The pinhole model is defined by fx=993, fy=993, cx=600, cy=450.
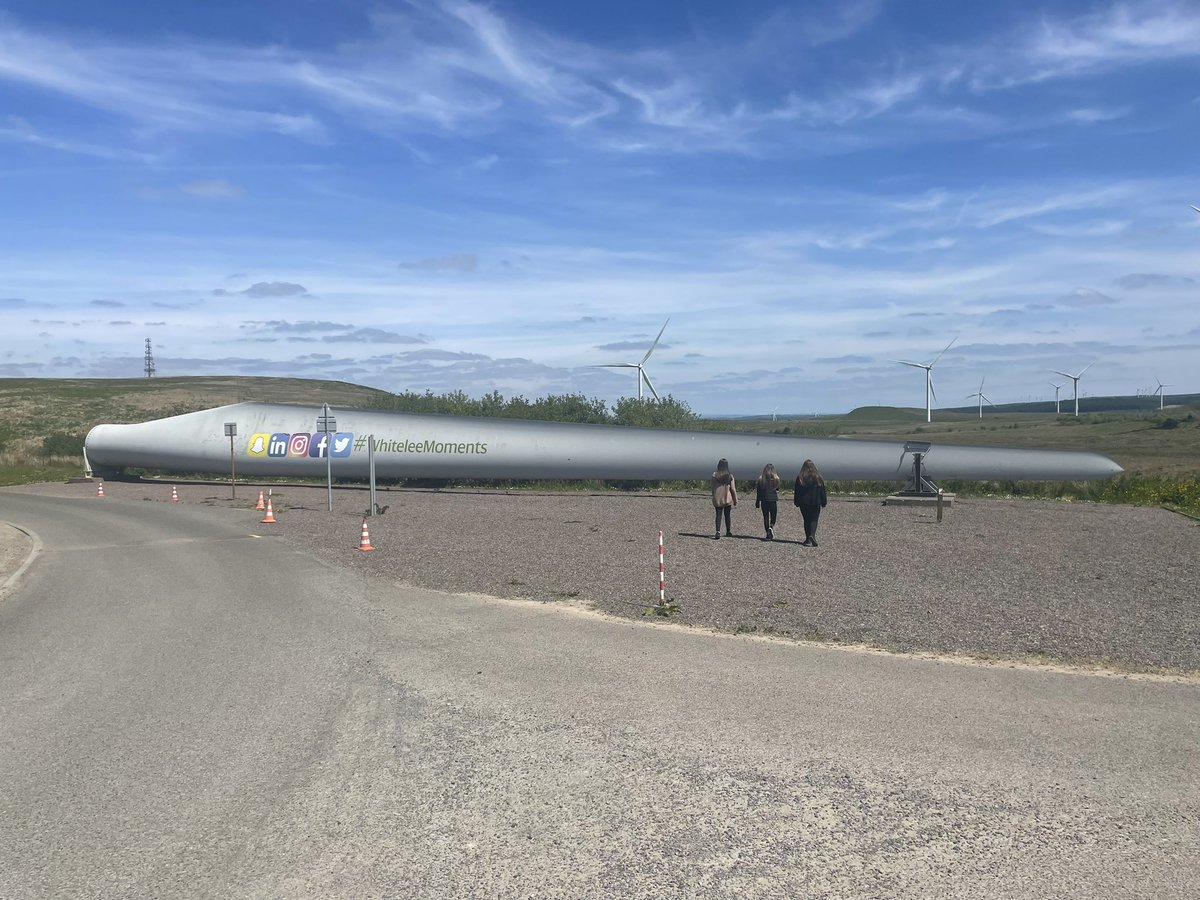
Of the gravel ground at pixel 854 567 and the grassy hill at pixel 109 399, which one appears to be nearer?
the gravel ground at pixel 854 567

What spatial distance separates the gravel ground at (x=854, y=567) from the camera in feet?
37.9

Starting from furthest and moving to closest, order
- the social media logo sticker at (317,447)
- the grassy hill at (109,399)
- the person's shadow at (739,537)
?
the grassy hill at (109,399)
the social media logo sticker at (317,447)
the person's shadow at (739,537)

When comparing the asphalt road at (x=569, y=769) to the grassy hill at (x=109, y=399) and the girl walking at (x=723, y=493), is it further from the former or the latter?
the grassy hill at (x=109, y=399)

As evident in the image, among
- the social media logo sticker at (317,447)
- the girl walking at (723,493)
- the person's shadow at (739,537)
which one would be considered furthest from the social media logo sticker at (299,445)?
the girl walking at (723,493)

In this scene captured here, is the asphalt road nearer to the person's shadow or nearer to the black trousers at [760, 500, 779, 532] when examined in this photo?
the person's shadow

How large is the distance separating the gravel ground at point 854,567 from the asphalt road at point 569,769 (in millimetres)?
1349

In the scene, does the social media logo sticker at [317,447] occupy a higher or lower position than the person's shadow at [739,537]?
higher

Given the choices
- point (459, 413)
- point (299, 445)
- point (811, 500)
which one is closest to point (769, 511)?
point (811, 500)

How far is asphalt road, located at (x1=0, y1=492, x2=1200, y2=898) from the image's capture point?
513 centimetres

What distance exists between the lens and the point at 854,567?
16.8 meters

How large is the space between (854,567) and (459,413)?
32.3 meters

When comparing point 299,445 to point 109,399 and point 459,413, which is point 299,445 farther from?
point 109,399

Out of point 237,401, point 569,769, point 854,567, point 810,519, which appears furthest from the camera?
point 237,401

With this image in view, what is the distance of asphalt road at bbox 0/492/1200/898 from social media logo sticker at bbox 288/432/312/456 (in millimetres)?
25302
